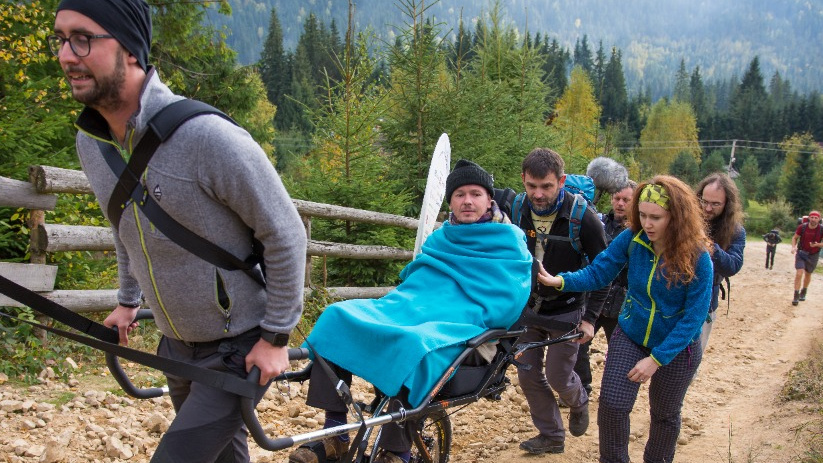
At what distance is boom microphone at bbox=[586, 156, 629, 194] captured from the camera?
5.98 meters

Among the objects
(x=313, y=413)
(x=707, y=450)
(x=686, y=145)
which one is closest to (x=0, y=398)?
(x=313, y=413)

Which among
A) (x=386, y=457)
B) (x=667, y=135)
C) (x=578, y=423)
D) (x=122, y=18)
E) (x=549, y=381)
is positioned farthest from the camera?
(x=667, y=135)

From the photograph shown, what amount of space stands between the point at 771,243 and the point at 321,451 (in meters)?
20.9

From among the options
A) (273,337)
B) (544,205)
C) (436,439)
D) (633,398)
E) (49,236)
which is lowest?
(436,439)

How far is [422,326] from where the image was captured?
128 inches

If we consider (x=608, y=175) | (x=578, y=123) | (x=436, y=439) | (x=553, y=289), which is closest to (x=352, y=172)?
(x=608, y=175)

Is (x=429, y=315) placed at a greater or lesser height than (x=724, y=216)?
lesser

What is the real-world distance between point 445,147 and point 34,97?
177 inches

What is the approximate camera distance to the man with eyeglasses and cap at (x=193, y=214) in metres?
2.02

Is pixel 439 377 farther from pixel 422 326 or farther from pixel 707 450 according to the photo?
pixel 707 450

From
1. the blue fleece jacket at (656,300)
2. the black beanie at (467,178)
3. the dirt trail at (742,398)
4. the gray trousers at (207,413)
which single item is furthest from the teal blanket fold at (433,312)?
the dirt trail at (742,398)

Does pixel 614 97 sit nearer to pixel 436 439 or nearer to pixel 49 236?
pixel 49 236

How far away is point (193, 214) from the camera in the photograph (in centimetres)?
209

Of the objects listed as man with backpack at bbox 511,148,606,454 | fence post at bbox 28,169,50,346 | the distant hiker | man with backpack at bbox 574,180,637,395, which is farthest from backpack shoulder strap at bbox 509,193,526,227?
the distant hiker
